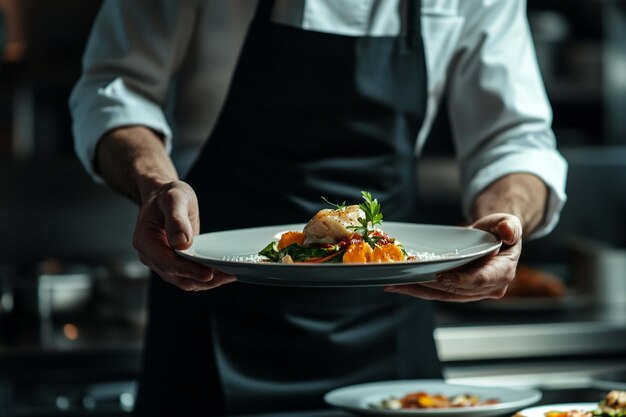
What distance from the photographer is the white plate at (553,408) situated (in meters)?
1.20

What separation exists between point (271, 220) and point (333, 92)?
233 millimetres

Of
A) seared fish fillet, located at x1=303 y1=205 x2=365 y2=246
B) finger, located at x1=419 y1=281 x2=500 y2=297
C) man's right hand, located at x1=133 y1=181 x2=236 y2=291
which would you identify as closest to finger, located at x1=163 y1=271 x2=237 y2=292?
man's right hand, located at x1=133 y1=181 x2=236 y2=291

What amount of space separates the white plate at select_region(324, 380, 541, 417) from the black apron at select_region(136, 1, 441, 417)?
22 centimetres

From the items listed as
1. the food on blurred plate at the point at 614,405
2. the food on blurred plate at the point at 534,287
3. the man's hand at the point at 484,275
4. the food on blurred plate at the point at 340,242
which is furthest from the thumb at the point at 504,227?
the food on blurred plate at the point at 534,287

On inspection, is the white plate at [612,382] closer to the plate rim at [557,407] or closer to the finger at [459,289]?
the plate rim at [557,407]

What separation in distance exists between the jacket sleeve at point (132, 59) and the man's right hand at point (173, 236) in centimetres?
37

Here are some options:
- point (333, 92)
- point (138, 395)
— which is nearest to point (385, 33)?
point (333, 92)

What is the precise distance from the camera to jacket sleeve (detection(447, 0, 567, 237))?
1583mm

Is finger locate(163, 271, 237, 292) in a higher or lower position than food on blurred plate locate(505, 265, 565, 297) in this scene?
higher

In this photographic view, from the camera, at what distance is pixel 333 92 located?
160 cm

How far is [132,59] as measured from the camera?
1.55 meters

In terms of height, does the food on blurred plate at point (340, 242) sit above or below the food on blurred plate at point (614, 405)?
above

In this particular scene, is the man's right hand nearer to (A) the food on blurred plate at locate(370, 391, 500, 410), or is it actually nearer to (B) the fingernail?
(B) the fingernail

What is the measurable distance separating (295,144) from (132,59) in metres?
0.29
